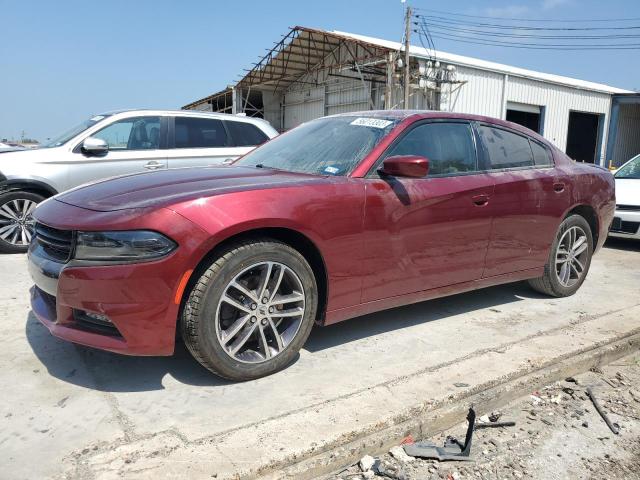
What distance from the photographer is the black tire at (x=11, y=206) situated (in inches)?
241

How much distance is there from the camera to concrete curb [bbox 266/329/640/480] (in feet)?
7.61

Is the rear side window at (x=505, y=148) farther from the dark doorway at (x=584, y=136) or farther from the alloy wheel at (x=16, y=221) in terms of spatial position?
the dark doorway at (x=584, y=136)

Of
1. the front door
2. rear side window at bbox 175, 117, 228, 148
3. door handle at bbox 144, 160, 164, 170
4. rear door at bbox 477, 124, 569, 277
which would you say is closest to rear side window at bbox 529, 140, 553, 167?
rear door at bbox 477, 124, 569, 277

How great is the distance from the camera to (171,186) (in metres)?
2.99

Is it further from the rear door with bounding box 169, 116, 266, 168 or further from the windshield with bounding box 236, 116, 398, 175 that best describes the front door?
the rear door with bounding box 169, 116, 266, 168

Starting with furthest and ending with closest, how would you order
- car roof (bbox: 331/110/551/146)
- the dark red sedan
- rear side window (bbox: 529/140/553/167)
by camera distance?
rear side window (bbox: 529/140/553/167)
car roof (bbox: 331/110/551/146)
the dark red sedan

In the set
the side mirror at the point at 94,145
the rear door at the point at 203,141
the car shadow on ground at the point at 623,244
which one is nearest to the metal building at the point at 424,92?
the car shadow on ground at the point at 623,244

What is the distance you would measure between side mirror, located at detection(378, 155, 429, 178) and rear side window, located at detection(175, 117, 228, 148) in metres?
4.39

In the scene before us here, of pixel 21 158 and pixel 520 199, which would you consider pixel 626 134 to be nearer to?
pixel 520 199

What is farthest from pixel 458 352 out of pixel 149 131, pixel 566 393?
pixel 149 131

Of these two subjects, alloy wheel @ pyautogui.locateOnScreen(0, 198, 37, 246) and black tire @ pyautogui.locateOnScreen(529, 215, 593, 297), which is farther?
alloy wheel @ pyautogui.locateOnScreen(0, 198, 37, 246)

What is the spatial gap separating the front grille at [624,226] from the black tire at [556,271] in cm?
294

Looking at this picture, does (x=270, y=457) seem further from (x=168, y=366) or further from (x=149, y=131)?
(x=149, y=131)

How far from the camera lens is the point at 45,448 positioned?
231 cm
